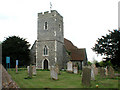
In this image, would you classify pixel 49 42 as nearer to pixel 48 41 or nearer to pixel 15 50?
pixel 48 41

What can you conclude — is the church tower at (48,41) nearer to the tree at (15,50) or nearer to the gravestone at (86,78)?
the tree at (15,50)

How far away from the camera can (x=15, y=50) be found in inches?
1075

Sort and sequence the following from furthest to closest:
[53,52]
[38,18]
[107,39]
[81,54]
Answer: [81,54], [38,18], [53,52], [107,39]

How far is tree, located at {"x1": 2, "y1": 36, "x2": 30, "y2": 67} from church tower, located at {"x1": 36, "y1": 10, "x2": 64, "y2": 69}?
2.96m

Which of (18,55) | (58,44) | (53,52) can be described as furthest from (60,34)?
(18,55)

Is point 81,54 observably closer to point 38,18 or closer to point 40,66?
point 40,66

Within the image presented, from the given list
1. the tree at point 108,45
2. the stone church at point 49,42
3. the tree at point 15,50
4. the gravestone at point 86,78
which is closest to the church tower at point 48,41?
the stone church at point 49,42

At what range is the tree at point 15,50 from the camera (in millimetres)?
26969

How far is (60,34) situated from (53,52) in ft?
16.3

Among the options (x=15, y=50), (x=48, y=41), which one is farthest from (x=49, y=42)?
(x=15, y=50)

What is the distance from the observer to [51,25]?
27.3 m

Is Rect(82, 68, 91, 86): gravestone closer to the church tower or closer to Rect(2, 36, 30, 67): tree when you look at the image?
the church tower

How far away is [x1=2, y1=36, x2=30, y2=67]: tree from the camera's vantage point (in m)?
27.0

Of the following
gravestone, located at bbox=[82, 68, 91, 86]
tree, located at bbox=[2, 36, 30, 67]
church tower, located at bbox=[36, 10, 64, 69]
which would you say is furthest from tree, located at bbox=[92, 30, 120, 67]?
tree, located at bbox=[2, 36, 30, 67]
